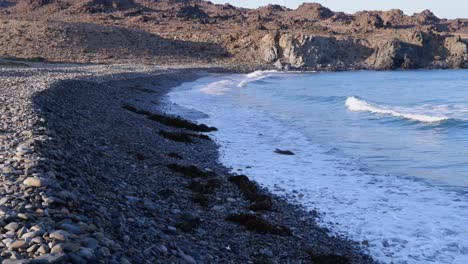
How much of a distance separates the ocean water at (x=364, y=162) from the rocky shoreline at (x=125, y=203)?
0.84 meters

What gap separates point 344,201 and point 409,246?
104 inches

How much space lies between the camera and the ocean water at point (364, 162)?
984cm

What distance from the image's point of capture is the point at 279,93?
42.6m

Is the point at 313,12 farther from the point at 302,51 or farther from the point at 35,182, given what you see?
the point at 35,182

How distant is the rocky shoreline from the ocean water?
84cm

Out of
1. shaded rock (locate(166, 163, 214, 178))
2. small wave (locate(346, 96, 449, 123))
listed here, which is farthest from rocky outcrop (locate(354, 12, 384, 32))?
shaded rock (locate(166, 163, 214, 178))

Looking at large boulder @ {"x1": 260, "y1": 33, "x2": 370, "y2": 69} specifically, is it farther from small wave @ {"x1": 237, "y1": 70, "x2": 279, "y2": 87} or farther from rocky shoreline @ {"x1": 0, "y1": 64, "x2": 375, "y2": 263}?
rocky shoreline @ {"x1": 0, "y1": 64, "x2": 375, "y2": 263}

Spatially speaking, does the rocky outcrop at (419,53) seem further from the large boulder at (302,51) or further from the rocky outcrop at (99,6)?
the rocky outcrop at (99,6)

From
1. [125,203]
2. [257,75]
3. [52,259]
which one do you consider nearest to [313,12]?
[257,75]

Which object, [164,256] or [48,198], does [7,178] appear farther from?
[164,256]

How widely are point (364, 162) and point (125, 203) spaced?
1004 centimetres

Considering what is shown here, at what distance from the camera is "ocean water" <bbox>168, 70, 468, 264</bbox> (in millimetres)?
9836

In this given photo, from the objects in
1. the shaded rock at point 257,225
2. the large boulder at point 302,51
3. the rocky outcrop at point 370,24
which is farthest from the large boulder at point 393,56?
the shaded rock at point 257,225

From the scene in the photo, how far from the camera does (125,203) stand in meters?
8.02
